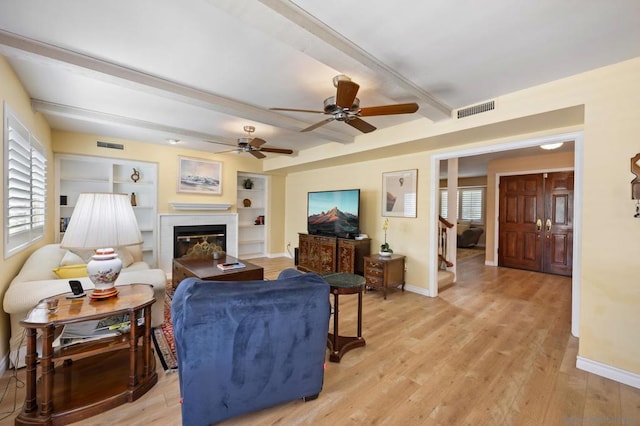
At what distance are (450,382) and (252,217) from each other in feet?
19.6

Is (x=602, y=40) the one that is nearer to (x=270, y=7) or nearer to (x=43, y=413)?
(x=270, y=7)

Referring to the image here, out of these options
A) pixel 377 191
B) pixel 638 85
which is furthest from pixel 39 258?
pixel 638 85

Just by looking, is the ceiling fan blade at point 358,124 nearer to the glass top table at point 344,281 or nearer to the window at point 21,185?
the glass top table at point 344,281

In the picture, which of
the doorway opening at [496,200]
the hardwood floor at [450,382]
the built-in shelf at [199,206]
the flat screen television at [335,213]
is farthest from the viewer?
the built-in shelf at [199,206]

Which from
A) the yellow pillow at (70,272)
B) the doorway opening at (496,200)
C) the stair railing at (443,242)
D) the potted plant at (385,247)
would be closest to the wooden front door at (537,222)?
the doorway opening at (496,200)

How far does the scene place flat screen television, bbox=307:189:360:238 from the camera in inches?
190

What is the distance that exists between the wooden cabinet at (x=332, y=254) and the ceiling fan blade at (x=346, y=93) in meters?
2.80

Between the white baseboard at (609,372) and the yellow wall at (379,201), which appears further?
the yellow wall at (379,201)

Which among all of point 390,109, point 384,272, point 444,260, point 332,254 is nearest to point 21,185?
point 390,109

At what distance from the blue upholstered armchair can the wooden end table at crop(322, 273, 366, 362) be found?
624mm

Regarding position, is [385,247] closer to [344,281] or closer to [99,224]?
[344,281]

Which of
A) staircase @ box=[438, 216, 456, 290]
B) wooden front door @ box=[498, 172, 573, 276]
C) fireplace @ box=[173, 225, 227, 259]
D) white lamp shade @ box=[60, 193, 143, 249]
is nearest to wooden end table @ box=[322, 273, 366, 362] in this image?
white lamp shade @ box=[60, 193, 143, 249]

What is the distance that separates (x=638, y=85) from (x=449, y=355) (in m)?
2.60

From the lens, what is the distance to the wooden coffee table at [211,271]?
3.21m
